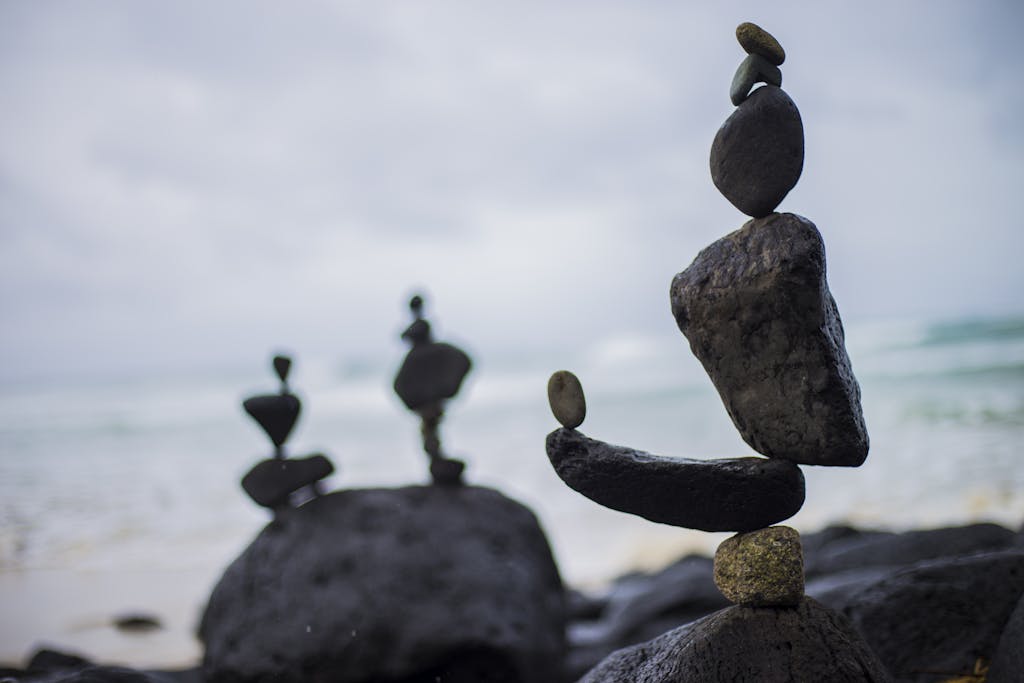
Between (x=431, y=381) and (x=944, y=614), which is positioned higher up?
(x=431, y=381)

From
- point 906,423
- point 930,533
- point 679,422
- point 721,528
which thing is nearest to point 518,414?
point 679,422

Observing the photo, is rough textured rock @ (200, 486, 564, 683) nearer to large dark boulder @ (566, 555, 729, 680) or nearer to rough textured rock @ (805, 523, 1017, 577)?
large dark boulder @ (566, 555, 729, 680)

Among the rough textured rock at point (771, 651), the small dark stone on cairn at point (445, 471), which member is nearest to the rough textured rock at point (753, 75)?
the rough textured rock at point (771, 651)

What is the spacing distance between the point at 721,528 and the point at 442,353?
187cm

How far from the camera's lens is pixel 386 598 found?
352 cm

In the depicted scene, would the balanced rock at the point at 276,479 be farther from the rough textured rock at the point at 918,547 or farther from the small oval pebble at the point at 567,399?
the rough textured rock at the point at 918,547

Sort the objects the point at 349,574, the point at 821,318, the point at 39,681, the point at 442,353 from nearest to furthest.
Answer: the point at 821,318, the point at 39,681, the point at 349,574, the point at 442,353

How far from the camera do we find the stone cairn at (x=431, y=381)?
3.91 metres

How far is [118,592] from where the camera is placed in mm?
6797

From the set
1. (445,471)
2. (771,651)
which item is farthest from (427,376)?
(771,651)

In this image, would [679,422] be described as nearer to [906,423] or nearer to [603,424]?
[603,424]

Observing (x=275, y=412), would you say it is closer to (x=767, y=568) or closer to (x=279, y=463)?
(x=279, y=463)

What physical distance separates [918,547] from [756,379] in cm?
272

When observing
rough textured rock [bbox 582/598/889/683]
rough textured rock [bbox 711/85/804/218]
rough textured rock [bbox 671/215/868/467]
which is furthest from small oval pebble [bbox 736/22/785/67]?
rough textured rock [bbox 582/598/889/683]
